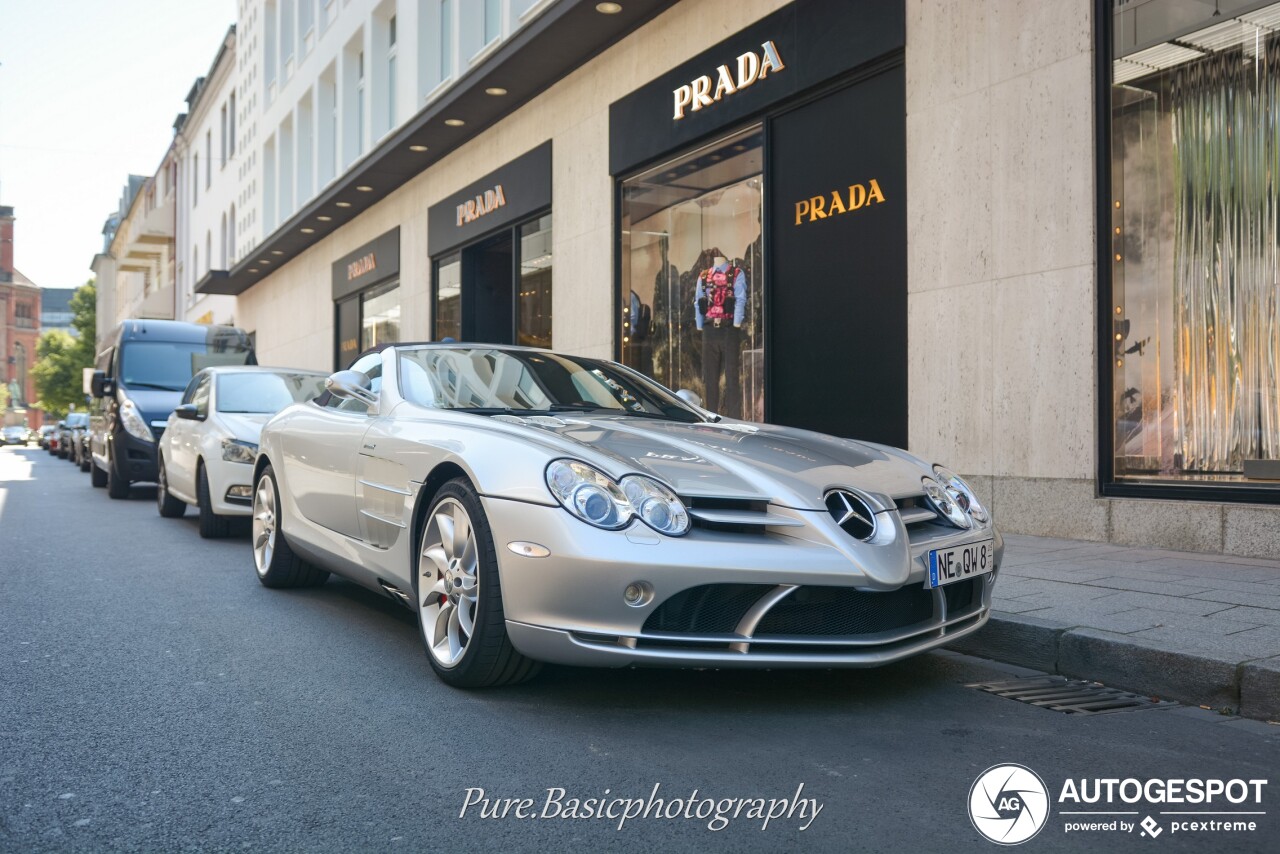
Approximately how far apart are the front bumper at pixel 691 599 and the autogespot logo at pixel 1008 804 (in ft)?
2.03

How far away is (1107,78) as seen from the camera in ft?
23.2

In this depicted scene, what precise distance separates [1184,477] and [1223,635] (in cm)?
293

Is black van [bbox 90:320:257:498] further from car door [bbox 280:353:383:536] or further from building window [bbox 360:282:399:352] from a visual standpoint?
car door [bbox 280:353:383:536]

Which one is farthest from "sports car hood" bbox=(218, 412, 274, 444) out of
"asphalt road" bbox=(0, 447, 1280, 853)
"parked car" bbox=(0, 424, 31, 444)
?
"parked car" bbox=(0, 424, 31, 444)

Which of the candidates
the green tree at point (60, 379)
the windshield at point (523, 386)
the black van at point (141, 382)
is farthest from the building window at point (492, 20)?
the green tree at point (60, 379)

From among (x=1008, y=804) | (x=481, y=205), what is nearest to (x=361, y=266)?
(x=481, y=205)

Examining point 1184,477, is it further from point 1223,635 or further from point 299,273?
point 299,273

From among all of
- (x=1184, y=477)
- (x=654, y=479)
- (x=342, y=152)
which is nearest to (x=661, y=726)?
(x=654, y=479)

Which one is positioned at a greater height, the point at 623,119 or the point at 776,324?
the point at 623,119

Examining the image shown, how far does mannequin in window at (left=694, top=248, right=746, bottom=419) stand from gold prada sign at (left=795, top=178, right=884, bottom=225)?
1.13 metres

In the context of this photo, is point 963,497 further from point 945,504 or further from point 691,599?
point 691,599

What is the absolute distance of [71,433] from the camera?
29.1 m

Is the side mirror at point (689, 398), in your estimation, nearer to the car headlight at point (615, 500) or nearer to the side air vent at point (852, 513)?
the side air vent at point (852, 513)

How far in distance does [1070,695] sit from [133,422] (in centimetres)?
1177
